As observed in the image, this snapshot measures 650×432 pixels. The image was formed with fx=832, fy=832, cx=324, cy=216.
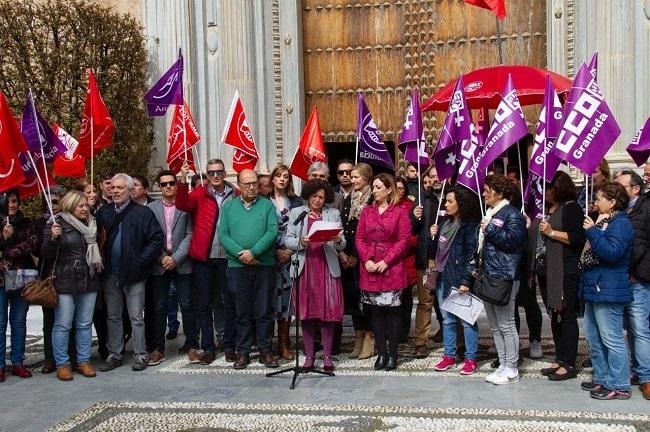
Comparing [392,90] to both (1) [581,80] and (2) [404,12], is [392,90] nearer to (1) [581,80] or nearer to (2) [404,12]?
(2) [404,12]

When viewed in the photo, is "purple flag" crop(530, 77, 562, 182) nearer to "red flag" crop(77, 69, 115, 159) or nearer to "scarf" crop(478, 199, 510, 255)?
"scarf" crop(478, 199, 510, 255)

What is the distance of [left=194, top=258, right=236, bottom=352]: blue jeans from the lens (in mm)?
8070

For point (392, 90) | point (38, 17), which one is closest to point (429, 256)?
point (392, 90)

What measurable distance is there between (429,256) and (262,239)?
1.61m

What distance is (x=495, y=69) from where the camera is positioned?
9273 millimetres

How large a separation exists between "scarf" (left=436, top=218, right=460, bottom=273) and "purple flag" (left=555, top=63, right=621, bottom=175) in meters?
1.21

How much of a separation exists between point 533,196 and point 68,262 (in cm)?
441

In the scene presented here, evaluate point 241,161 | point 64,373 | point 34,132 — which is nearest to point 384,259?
point 241,161

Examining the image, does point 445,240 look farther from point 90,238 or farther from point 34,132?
point 34,132

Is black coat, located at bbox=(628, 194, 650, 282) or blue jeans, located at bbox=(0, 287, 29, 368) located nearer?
black coat, located at bbox=(628, 194, 650, 282)

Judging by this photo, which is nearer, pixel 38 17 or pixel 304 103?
pixel 38 17

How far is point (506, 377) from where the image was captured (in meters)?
6.87

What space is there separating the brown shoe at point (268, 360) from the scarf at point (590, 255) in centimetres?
292

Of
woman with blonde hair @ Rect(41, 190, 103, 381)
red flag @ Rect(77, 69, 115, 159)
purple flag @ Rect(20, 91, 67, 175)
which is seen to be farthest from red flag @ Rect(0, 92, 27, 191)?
red flag @ Rect(77, 69, 115, 159)
